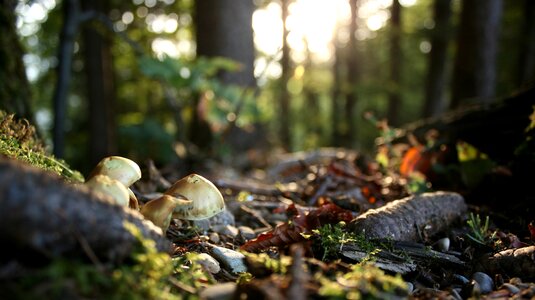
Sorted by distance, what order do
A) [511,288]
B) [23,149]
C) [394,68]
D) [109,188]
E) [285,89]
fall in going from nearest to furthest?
1. [109,188]
2. [511,288]
3. [23,149]
4. [394,68]
5. [285,89]

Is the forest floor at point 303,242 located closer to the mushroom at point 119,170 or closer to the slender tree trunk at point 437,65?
the mushroom at point 119,170

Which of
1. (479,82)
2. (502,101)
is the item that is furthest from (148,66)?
(479,82)

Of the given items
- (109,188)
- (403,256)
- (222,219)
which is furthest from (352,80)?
(109,188)

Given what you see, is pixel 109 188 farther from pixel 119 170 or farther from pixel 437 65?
pixel 437 65

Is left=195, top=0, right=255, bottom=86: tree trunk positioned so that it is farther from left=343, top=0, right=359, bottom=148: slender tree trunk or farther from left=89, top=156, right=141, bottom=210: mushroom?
left=343, top=0, right=359, bottom=148: slender tree trunk

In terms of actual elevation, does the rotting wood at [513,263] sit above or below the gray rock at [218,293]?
below

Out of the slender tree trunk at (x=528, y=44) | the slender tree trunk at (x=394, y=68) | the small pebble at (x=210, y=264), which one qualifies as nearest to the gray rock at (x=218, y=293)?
the small pebble at (x=210, y=264)
